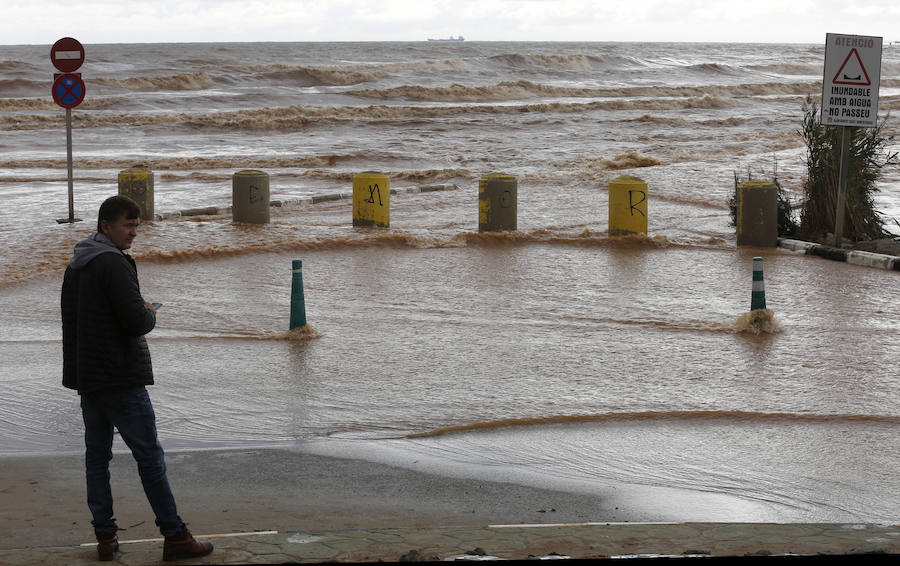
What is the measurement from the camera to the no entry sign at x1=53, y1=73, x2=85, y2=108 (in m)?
16.2

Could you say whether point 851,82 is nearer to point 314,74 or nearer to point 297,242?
point 297,242

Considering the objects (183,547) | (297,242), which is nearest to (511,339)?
(183,547)

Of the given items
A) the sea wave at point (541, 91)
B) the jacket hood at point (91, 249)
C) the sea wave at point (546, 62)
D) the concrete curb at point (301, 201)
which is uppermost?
the sea wave at point (546, 62)

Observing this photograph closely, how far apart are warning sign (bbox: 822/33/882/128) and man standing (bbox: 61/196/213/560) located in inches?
413

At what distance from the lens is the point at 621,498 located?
5812 mm

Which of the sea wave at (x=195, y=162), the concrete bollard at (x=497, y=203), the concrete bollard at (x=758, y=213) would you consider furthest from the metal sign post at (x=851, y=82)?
the sea wave at (x=195, y=162)

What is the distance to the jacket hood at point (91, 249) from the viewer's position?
15.8 ft

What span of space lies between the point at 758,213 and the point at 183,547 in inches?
454

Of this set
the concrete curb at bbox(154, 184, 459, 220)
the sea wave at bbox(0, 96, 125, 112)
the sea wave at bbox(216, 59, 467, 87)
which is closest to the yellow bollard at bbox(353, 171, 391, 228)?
the concrete curb at bbox(154, 184, 459, 220)

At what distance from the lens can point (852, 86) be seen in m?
13.3

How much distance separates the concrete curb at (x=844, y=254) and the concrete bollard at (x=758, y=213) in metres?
0.29

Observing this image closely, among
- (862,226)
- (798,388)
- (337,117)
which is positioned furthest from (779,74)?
(798,388)

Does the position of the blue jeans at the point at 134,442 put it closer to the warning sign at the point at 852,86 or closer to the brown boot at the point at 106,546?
the brown boot at the point at 106,546

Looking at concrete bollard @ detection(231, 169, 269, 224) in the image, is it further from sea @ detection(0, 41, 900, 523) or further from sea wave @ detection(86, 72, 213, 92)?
sea wave @ detection(86, 72, 213, 92)
